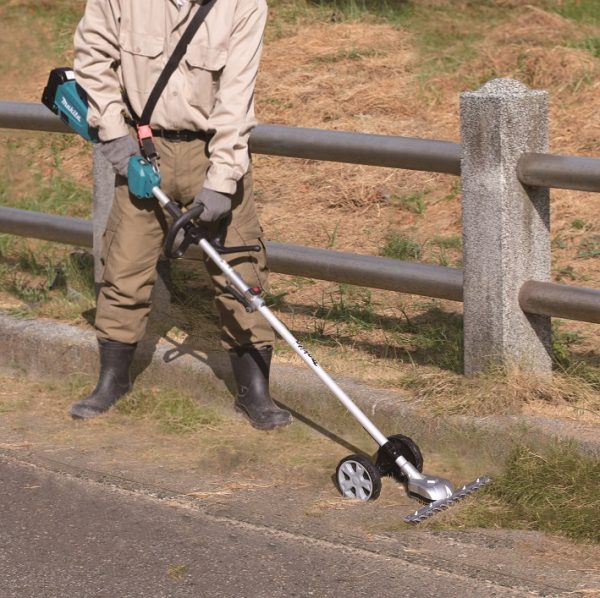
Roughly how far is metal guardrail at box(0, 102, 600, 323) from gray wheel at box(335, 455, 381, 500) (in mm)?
888

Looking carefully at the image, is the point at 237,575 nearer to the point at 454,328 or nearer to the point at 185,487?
the point at 185,487

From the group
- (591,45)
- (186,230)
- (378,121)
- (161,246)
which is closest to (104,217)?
(161,246)

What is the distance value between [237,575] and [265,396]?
1393 mm

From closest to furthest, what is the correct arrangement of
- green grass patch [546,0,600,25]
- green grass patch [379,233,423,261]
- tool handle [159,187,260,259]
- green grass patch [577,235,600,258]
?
tool handle [159,187,260,259]
green grass patch [577,235,600,258]
green grass patch [379,233,423,261]
green grass patch [546,0,600,25]

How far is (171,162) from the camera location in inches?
209

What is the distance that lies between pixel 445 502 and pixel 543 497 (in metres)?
0.33

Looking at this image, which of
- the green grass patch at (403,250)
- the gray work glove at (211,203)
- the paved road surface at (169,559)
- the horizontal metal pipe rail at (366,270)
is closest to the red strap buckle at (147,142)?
the gray work glove at (211,203)

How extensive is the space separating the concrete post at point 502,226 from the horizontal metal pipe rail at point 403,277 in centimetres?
8

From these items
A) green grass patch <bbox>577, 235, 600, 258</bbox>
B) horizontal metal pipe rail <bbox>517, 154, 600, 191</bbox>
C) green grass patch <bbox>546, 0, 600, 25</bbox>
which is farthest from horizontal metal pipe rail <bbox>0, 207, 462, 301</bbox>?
green grass patch <bbox>546, 0, 600, 25</bbox>

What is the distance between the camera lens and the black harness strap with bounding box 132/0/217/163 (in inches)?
201

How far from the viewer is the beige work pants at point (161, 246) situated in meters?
5.33

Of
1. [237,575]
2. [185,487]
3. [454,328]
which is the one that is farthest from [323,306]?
[237,575]

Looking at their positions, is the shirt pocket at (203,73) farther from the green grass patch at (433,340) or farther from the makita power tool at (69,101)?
the green grass patch at (433,340)

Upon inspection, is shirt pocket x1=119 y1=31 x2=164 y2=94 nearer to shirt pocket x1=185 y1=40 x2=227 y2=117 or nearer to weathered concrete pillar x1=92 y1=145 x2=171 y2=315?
shirt pocket x1=185 y1=40 x2=227 y2=117
